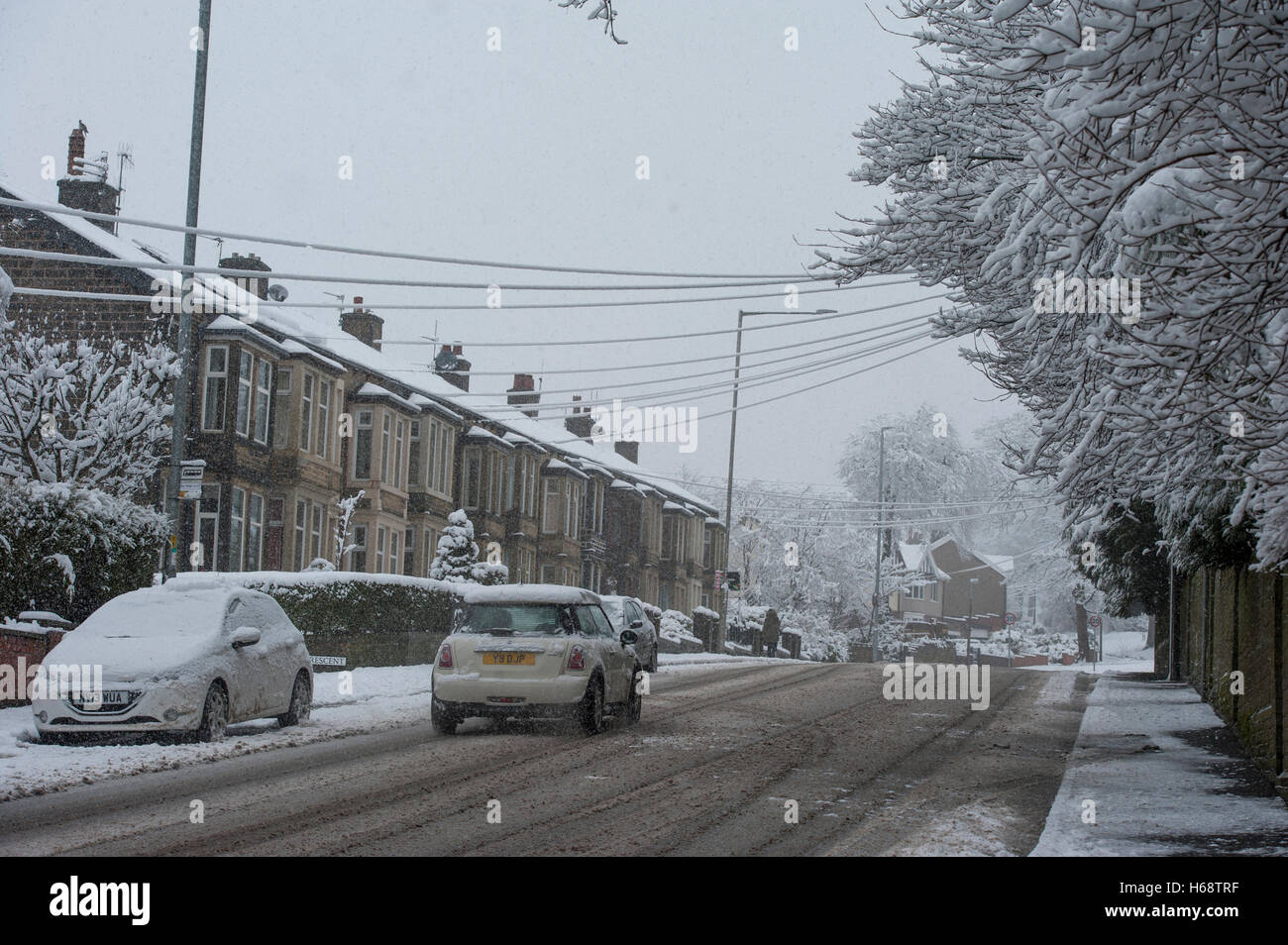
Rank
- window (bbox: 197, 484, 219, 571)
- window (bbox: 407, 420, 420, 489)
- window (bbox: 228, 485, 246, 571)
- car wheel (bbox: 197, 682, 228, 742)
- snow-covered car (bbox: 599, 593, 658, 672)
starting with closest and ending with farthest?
1. car wheel (bbox: 197, 682, 228, 742)
2. snow-covered car (bbox: 599, 593, 658, 672)
3. window (bbox: 197, 484, 219, 571)
4. window (bbox: 228, 485, 246, 571)
5. window (bbox: 407, 420, 420, 489)

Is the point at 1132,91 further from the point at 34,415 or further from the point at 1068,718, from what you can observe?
the point at 34,415

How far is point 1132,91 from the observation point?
836 centimetres

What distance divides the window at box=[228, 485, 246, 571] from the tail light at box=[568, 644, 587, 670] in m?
19.4

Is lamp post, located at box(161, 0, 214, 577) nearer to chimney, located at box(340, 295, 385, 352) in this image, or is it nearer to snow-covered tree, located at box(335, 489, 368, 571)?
snow-covered tree, located at box(335, 489, 368, 571)

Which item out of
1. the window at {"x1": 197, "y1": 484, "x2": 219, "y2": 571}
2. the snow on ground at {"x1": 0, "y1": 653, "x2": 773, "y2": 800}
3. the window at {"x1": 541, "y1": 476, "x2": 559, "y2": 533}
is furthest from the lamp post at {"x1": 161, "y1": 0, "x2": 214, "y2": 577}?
the window at {"x1": 541, "y1": 476, "x2": 559, "y2": 533}

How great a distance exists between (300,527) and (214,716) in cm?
2245

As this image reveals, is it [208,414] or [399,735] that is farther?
[208,414]

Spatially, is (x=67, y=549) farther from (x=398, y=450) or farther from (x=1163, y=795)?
(x=398, y=450)

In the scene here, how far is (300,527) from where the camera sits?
119 ft

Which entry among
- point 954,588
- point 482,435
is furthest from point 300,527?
point 954,588

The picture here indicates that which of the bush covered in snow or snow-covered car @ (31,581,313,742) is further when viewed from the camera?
the bush covered in snow

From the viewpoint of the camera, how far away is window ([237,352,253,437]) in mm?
33250
